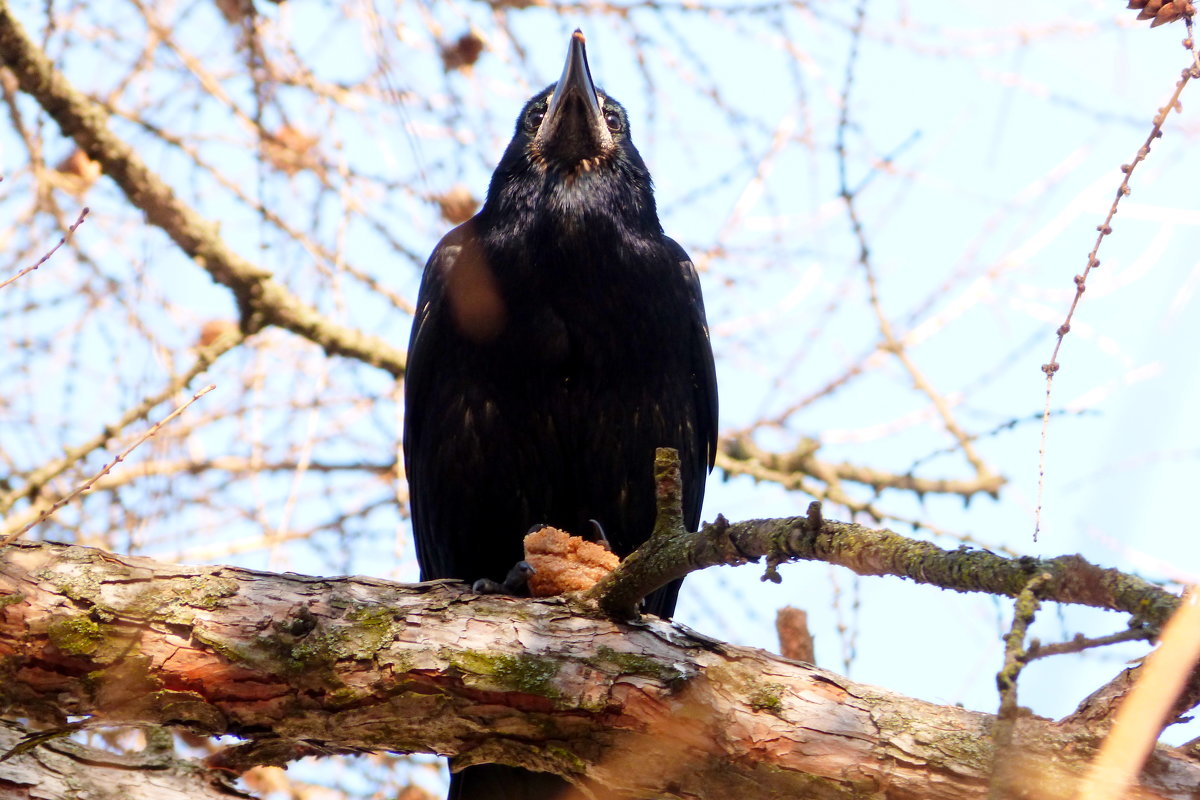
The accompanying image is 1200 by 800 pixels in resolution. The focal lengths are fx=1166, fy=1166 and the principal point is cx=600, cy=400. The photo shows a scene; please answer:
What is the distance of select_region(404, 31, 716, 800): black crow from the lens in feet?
10.7

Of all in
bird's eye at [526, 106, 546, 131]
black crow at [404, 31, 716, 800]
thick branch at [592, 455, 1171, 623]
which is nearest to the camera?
thick branch at [592, 455, 1171, 623]

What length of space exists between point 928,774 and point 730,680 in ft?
1.35

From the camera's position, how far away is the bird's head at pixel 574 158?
3.62 meters

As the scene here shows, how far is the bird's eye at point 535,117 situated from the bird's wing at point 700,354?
0.67 m

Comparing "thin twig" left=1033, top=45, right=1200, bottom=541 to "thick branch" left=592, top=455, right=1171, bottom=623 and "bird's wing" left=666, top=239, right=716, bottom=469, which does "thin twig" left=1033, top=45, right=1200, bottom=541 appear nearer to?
"thick branch" left=592, top=455, right=1171, bottom=623

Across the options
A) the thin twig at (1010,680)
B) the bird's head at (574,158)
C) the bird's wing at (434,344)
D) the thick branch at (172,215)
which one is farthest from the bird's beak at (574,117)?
the thin twig at (1010,680)

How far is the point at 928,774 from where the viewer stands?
2217 millimetres

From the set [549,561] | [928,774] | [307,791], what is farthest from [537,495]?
[307,791]

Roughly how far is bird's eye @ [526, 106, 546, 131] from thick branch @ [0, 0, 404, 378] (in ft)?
3.36

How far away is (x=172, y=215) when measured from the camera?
406 cm

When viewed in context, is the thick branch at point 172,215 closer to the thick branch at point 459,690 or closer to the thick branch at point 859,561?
the thick branch at point 459,690

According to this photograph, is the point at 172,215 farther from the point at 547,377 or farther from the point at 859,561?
the point at 859,561

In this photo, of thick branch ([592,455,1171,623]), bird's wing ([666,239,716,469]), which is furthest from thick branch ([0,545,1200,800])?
bird's wing ([666,239,716,469])

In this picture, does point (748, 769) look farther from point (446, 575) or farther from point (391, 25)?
point (391, 25)
